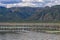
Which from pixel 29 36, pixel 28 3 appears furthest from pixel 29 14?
pixel 29 36

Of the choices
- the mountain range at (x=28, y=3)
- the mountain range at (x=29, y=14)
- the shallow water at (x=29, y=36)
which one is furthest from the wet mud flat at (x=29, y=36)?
the mountain range at (x=28, y=3)

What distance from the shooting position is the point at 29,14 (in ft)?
21.7

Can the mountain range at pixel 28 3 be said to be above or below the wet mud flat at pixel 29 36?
above

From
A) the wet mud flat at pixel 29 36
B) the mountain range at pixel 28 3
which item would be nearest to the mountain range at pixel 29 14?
the mountain range at pixel 28 3

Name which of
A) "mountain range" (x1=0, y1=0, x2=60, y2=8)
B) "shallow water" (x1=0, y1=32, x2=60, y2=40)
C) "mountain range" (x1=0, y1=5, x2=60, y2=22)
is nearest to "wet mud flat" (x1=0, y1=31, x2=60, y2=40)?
"shallow water" (x1=0, y1=32, x2=60, y2=40)

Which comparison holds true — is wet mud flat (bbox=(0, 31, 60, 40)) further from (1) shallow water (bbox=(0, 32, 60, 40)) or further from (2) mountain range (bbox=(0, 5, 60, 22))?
(2) mountain range (bbox=(0, 5, 60, 22))

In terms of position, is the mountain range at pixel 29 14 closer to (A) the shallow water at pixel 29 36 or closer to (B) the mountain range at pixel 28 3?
(B) the mountain range at pixel 28 3

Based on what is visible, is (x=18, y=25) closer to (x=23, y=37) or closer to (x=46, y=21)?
(x=23, y=37)

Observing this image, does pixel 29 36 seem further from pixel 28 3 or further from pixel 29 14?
pixel 28 3

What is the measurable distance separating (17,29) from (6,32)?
436mm

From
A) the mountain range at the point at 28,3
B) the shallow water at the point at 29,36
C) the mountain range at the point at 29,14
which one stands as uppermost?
the mountain range at the point at 28,3

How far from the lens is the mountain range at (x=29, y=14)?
6578mm

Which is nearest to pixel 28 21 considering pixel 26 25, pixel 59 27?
pixel 26 25

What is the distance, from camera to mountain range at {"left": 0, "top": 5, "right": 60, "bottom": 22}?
21.6 feet
